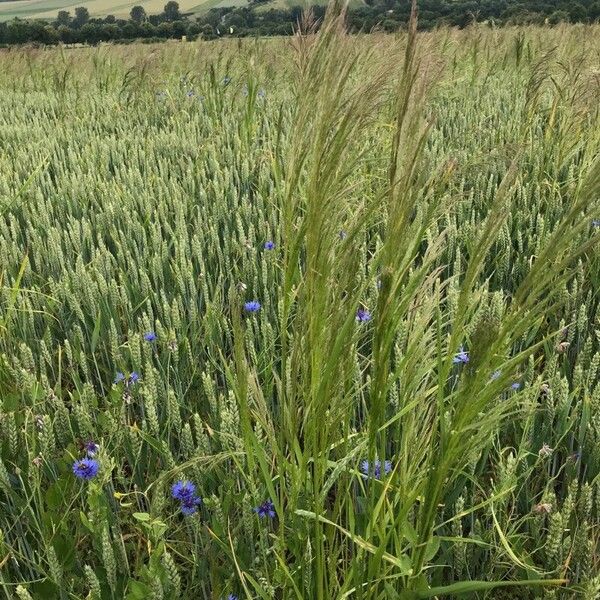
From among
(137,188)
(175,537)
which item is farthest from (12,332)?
(137,188)

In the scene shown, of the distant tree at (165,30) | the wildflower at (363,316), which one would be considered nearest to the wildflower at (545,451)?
Answer: the wildflower at (363,316)

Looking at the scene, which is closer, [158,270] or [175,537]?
[175,537]

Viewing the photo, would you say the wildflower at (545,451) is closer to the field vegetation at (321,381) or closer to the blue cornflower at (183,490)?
the field vegetation at (321,381)

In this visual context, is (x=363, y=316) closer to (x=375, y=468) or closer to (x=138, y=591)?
(x=375, y=468)

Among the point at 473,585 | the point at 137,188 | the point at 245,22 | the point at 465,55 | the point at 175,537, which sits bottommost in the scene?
the point at 175,537

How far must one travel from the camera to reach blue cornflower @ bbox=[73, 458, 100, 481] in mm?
999

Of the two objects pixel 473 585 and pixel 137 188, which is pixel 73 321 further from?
pixel 473 585

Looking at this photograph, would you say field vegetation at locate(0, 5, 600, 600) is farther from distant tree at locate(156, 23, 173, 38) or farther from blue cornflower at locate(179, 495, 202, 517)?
distant tree at locate(156, 23, 173, 38)

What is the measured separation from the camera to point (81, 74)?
19.1ft

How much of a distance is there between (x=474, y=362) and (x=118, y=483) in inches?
34.6

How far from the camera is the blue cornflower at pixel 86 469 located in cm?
100

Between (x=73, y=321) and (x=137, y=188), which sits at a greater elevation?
(x=137, y=188)

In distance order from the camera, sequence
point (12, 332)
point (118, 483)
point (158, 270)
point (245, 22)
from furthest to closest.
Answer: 1. point (245, 22)
2. point (158, 270)
3. point (12, 332)
4. point (118, 483)

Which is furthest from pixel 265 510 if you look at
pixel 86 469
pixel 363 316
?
pixel 363 316
